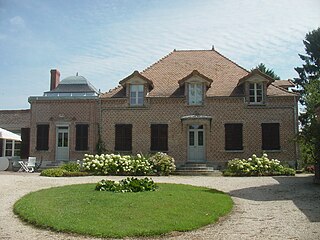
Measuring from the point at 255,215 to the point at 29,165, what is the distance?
1680 centimetres

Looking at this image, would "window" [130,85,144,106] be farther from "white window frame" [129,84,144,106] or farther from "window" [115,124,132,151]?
"window" [115,124,132,151]

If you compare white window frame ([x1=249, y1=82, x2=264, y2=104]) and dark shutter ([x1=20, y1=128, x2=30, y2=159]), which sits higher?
white window frame ([x1=249, y1=82, x2=264, y2=104])

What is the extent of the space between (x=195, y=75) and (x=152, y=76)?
351 centimetres

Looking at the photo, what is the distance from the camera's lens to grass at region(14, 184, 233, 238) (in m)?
7.08

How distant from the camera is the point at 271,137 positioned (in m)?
22.2

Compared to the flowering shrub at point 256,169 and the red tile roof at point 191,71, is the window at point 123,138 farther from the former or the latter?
the flowering shrub at point 256,169

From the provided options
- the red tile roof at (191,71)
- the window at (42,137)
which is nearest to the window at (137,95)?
the red tile roof at (191,71)

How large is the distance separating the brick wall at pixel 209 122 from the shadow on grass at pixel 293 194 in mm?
7616

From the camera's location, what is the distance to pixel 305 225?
7.66 meters

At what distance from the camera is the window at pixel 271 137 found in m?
22.2

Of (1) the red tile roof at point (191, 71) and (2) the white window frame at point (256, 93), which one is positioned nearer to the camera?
(2) the white window frame at point (256, 93)

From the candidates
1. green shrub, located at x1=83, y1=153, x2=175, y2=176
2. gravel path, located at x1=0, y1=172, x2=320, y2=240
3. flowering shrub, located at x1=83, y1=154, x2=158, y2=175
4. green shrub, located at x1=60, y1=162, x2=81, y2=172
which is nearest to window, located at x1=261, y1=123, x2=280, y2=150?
green shrub, located at x1=83, y1=153, x2=175, y2=176

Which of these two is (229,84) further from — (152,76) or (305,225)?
(305,225)

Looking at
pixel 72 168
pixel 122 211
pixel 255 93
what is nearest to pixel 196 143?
pixel 255 93
